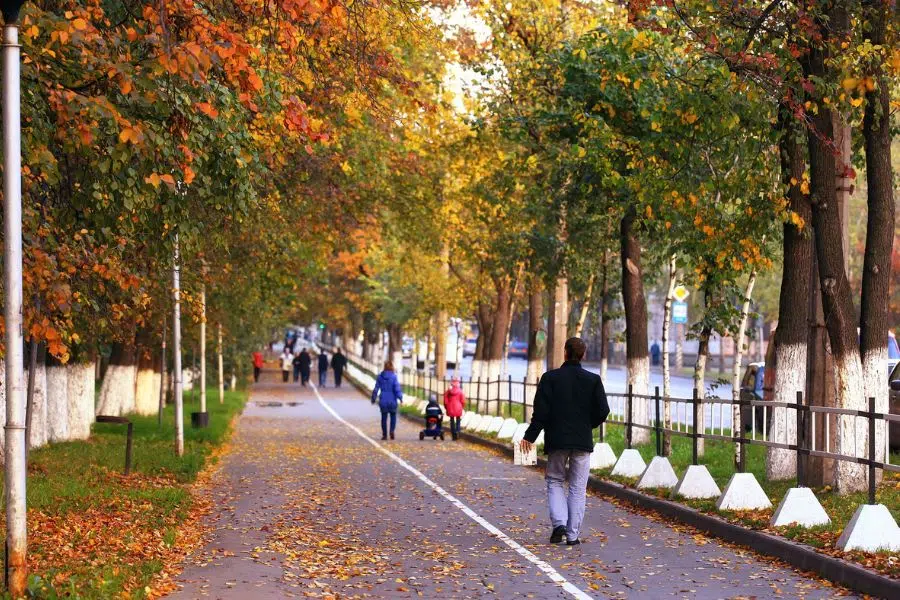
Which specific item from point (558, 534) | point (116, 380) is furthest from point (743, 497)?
A: point (116, 380)

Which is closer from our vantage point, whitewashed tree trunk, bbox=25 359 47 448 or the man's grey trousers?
the man's grey trousers

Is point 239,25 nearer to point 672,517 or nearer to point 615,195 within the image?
point 672,517

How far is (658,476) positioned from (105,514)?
6654 millimetres

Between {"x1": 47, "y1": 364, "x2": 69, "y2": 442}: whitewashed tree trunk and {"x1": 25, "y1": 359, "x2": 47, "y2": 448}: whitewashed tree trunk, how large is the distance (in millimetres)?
1224

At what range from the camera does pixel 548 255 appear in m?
29.5

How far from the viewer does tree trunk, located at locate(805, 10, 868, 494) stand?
51.3 ft

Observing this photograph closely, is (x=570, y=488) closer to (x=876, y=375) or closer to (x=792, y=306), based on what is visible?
(x=876, y=375)

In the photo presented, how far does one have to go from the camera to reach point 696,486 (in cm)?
1611

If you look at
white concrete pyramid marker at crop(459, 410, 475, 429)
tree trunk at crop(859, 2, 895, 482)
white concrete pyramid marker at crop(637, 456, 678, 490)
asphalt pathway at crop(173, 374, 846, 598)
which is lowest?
white concrete pyramid marker at crop(459, 410, 475, 429)

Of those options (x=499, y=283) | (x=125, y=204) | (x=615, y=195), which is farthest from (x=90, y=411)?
(x=125, y=204)

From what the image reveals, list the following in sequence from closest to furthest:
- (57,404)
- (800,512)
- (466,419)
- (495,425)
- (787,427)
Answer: (800,512)
(787,427)
(57,404)
(495,425)
(466,419)

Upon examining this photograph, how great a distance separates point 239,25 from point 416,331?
4645 centimetres

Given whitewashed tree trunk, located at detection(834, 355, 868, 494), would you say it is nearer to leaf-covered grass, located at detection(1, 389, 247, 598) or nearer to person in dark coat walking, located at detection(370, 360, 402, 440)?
leaf-covered grass, located at detection(1, 389, 247, 598)

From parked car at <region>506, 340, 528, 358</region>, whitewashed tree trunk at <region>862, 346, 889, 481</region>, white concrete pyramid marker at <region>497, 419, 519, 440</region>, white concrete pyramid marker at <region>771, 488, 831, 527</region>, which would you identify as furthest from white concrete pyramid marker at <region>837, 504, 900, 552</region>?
parked car at <region>506, 340, 528, 358</region>
